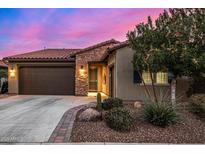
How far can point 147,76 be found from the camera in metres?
12.9

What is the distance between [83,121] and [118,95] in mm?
5534

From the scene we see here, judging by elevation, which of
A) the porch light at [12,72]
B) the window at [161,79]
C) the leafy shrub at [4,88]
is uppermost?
the porch light at [12,72]

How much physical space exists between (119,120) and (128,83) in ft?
21.1

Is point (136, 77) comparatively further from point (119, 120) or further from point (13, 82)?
point (13, 82)

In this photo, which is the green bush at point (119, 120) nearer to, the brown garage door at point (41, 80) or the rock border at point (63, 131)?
the rock border at point (63, 131)

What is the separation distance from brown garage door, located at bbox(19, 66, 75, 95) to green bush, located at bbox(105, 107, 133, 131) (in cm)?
1217

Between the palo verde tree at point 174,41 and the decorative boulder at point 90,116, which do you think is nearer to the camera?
the decorative boulder at point 90,116

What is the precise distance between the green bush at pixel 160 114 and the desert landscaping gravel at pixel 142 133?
0.51 ft

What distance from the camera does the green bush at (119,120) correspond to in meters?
6.54

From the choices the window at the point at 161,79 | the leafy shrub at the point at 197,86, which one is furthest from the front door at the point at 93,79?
the leafy shrub at the point at 197,86

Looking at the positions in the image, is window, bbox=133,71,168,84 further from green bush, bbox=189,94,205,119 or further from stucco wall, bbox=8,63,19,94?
stucco wall, bbox=8,63,19,94

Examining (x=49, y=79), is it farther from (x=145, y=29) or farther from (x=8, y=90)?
(x=145, y=29)

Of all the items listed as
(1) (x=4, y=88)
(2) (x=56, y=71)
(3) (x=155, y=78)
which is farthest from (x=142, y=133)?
(1) (x=4, y=88)

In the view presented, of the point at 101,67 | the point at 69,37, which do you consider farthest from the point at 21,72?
the point at 101,67
